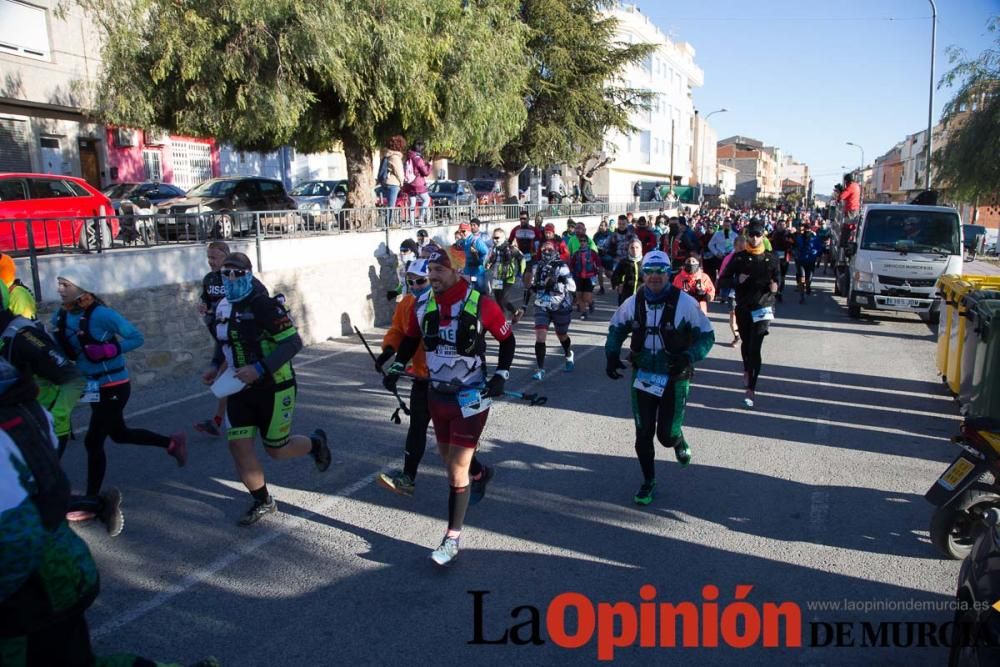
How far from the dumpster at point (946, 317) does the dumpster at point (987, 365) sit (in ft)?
5.46

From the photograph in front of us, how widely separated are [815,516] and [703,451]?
1.55 m

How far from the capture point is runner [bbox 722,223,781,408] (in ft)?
27.0

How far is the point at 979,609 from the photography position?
281 centimetres

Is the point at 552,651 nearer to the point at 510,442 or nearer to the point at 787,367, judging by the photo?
the point at 510,442

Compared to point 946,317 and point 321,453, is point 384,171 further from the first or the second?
point 321,453

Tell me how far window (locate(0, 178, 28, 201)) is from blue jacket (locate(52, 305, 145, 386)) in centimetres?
909

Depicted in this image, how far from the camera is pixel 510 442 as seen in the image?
7.14 meters

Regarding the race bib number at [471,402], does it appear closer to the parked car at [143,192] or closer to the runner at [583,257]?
the runner at [583,257]

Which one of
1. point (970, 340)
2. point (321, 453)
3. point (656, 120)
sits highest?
point (656, 120)

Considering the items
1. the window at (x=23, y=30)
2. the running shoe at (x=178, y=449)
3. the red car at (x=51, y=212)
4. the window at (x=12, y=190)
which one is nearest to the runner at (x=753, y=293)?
the running shoe at (x=178, y=449)

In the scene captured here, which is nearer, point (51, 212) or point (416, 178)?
point (51, 212)

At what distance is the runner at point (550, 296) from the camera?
966 centimetres

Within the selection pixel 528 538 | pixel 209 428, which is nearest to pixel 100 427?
pixel 209 428

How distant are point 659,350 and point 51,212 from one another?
12.1 metres
